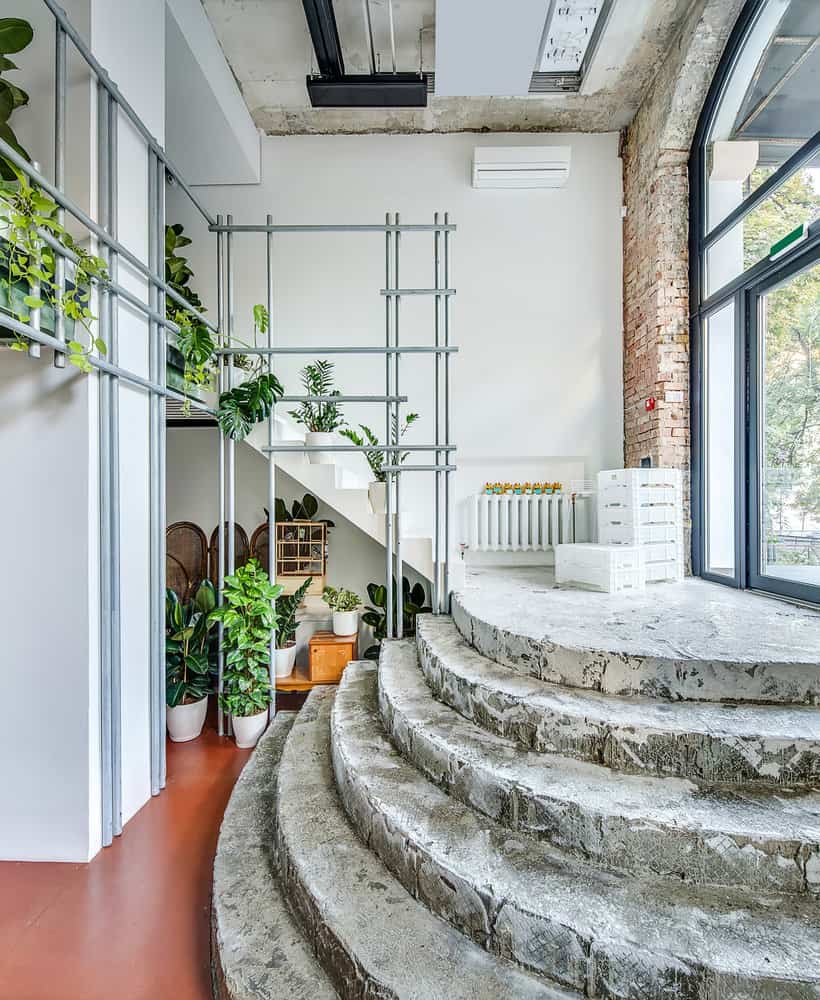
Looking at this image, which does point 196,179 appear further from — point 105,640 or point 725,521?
point 725,521

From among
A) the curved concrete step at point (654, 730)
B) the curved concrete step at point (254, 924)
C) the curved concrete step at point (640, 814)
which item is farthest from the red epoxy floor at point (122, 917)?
the curved concrete step at point (654, 730)

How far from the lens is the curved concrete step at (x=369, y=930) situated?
1262 millimetres

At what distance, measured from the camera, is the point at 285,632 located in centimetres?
383

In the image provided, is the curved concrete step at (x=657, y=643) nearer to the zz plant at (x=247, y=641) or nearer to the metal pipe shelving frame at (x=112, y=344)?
the zz plant at (x=247, y=641)

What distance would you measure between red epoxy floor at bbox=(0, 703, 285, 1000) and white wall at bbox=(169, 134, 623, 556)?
307 cm

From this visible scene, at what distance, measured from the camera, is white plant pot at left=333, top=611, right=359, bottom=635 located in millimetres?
3902

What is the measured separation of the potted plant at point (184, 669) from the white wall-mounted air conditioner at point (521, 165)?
402 cm

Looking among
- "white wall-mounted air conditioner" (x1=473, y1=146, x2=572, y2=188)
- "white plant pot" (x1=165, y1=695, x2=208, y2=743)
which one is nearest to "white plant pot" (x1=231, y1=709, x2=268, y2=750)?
"white plant pot" (x1=165, y1=695, x2=208, y2=743)

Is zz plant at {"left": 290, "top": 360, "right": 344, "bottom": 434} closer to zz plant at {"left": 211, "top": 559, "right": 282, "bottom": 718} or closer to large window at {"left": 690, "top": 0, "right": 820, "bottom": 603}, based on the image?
zz plant at {"left": 211, "top": 559, "right": 282, "bottom": 718}

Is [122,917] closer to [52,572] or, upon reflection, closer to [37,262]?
[52,572]

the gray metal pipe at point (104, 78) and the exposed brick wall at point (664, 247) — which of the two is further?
the exposed brick wall at point (664, 247)

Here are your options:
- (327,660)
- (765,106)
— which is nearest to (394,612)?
(327,660)

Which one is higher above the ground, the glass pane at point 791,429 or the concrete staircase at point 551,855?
the glass pane at point 791,429

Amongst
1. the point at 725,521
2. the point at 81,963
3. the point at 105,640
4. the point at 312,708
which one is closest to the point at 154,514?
the point at 105,640
